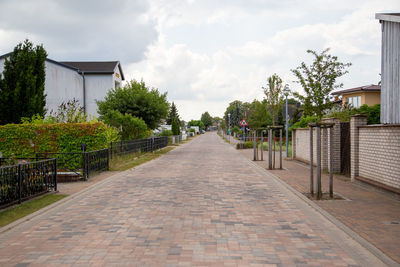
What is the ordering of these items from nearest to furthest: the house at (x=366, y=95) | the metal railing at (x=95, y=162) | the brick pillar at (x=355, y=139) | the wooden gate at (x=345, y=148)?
the brick pillar at (x=355, y=139), the metal railing at (x=95, y=162), the wooden gate at (x=345, y=148), the house at (x=366, y=95)

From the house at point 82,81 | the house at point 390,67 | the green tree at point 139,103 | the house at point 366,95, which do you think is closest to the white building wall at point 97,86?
the house at point 82,81

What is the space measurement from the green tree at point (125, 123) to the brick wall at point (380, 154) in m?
16.8

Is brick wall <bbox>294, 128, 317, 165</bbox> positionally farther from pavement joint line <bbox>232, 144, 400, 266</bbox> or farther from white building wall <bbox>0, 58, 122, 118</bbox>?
white building wall <bbox>0, 58, 122, 118</bbox>

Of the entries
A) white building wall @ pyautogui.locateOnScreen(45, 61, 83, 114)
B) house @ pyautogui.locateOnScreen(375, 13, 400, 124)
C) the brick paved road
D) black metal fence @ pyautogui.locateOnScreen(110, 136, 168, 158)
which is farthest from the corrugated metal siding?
white building wall @ pyautogui.locateOnScreen(45, 61, 83, 114)

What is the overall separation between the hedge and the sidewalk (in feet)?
27.3

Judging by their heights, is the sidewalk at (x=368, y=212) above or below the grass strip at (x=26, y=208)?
above

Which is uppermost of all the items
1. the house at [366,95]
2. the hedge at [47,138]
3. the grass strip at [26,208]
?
the house at [366,95]

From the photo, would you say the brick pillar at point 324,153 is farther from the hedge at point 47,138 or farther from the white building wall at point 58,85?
the white building wall at point 58,85

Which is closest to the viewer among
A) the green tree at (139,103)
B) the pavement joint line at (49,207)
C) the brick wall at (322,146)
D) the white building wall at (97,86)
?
the pavement joint line at (49,207)

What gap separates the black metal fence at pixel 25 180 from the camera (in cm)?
752

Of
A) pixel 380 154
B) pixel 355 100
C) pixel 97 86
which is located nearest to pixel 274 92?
pixel 355 100

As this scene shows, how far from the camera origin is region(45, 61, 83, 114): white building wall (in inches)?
1184

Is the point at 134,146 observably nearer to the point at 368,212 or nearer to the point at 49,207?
the point at 49,207

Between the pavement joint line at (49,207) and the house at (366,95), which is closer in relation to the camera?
the pavement joint line at (49,207)
